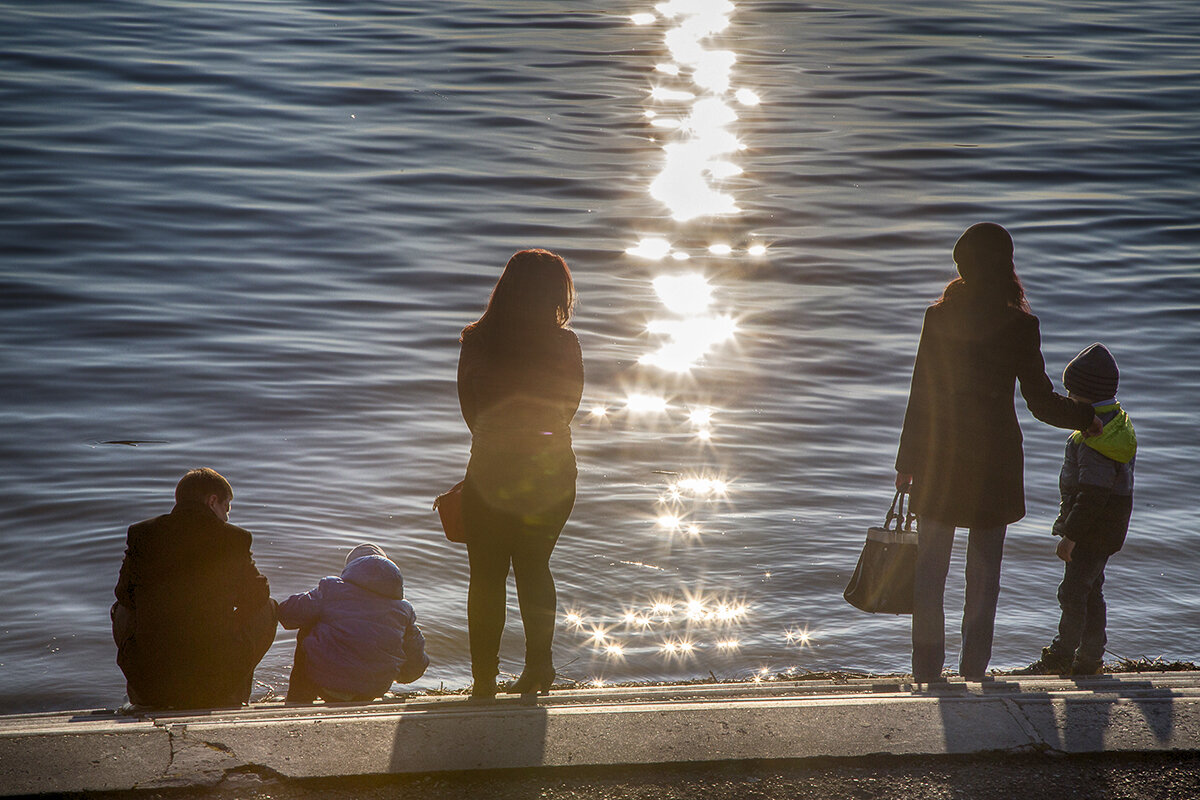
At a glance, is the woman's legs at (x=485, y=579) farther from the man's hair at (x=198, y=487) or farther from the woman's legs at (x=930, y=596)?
the woman's legs at (x=930, y=596)

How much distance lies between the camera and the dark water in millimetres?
8203

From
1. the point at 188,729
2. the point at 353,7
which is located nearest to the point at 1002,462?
the point at 188,729

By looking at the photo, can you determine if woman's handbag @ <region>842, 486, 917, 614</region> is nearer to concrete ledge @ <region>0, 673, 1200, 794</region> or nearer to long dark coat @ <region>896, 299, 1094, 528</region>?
long dark coat @ <region>896, 299, 1094, 528</region>

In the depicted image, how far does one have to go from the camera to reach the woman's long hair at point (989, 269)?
4.61 meters

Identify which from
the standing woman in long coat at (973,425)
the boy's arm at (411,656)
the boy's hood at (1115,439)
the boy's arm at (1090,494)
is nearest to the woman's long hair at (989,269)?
the standing woman in long coat at (973,425)

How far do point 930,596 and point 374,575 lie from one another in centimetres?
222

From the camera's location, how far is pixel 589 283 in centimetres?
1653

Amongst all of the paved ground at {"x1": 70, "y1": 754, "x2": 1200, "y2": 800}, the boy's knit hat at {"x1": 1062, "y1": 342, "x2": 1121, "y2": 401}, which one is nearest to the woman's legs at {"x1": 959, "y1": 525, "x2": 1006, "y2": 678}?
the boy's knit hat at {"x1": 1062, "y1": 342, "x2": 1121, "y2": 401}

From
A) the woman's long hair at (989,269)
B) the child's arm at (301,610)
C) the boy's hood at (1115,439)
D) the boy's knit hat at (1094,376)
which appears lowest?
the child's arm at (301,610)

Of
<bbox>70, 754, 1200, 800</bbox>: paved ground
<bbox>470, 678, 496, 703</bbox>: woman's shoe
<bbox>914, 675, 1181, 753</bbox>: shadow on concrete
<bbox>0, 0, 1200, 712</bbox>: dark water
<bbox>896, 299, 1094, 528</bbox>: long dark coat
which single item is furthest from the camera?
<bbox>0, 0, 1200, 712</bbox>: dark water

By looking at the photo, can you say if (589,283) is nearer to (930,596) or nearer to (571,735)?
(930,596)

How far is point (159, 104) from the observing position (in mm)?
24859

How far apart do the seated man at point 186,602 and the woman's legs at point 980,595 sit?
9.27 ft

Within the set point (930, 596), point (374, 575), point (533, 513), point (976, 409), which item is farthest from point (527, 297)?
point (930, 596)
